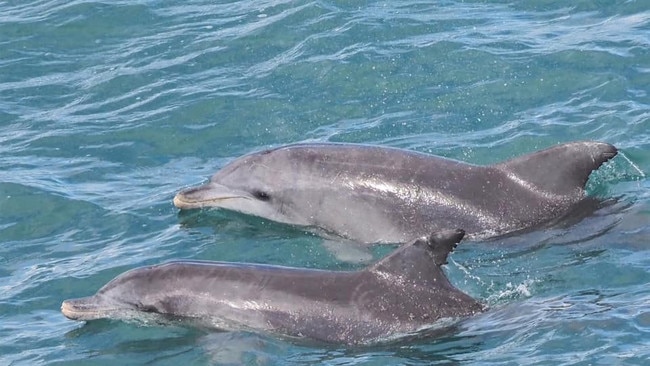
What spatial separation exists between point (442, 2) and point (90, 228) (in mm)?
8023

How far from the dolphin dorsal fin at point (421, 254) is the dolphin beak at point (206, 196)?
3.86 meters

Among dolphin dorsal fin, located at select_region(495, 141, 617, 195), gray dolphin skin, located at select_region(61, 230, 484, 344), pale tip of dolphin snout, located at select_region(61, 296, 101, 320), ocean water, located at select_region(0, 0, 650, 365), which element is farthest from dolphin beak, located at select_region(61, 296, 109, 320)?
dolphin dorsal fin, located at select_region(495, 141, 617, 195)

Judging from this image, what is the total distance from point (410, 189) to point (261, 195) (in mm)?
1815

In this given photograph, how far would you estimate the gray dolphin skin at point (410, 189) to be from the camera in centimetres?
1438

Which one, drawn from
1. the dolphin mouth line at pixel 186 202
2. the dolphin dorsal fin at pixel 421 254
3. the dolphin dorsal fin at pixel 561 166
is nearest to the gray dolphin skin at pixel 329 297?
the dolphin dorsal fin at pixel 421 254

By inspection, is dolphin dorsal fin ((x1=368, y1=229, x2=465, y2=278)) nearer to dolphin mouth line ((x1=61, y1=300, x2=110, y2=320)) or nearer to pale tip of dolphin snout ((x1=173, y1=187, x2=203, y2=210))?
dolphin mouth line ((x1=61, y1=300, x2=110, y2=320))

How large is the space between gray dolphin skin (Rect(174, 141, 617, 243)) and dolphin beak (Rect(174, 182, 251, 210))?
0.78 ft

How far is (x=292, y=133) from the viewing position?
59.3 ft

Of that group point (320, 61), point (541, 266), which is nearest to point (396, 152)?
point (541, 266)

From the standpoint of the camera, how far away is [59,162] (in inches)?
709

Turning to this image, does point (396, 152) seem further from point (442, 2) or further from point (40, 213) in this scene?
point (442, 2)

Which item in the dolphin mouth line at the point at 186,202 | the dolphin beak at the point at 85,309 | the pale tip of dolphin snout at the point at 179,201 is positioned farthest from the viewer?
the pale tip of dolphin snout at the point at 179,201

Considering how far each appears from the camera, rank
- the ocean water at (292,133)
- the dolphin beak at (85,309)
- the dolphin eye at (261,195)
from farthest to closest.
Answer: the dolphin eye at (261,195), the dolphin beak at (85,309), the ocean water at (292,133)

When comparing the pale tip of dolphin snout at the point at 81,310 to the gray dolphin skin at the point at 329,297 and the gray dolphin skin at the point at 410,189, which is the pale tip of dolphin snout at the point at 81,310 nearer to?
the gray dolphin skin at the point at 329,297
